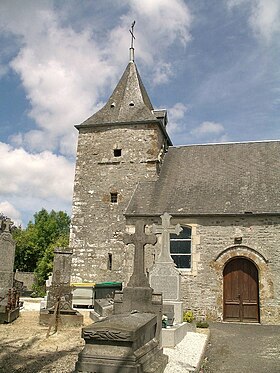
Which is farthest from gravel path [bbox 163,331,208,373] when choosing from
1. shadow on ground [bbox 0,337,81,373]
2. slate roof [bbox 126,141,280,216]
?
slate roof [bbox 126,141,280,216]

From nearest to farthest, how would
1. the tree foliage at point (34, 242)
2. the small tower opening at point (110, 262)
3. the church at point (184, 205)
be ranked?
the church at point (184, 205) → the small tower opening at point (110, 262) → the tree foliage at point (34, 242)

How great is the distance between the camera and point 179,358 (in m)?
6.98

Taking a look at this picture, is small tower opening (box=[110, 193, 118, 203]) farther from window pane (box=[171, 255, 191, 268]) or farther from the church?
window pane (box=[171, 255, 191, 268])

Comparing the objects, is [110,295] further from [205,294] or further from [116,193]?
[116,193]

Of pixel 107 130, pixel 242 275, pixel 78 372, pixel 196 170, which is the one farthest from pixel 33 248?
pixel 78 372

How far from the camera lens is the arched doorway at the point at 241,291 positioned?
13727 millimetres

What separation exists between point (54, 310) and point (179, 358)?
4405 millimetres

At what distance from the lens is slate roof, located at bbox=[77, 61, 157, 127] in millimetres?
18625

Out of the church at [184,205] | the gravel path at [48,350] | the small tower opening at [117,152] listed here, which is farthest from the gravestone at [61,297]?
the small tower opening at [117,152]

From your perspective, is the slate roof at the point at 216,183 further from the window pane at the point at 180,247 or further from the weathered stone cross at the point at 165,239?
the weathered stone cross at the point at 165,239

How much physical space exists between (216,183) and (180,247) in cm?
339

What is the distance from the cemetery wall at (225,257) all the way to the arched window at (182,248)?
1.02ft

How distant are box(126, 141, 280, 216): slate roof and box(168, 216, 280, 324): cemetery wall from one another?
534 mm

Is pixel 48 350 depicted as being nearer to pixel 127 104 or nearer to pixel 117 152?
pixel 117 152
